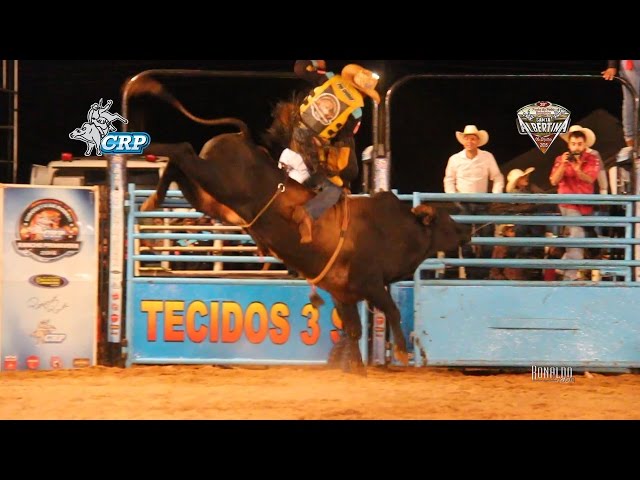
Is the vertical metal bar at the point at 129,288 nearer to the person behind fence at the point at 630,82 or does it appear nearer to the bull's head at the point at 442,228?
the bull's head at the point at 442,228

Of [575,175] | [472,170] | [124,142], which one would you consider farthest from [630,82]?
[124,142]

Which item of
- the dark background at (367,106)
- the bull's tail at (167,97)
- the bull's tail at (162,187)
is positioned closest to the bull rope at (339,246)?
the bull's tail at (167,97)

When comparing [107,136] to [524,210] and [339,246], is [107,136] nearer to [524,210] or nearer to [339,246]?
[339,246]

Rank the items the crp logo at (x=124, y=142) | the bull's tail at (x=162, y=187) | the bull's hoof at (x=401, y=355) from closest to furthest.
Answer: the bull's tail at (x=162, y=187), the bull's hoof at (x=401, y=355), the crp logo at (x=124, y=142)

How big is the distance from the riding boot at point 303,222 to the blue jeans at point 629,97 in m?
2.88

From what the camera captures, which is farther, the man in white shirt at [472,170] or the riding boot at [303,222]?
the man in white shirt at [472,170]

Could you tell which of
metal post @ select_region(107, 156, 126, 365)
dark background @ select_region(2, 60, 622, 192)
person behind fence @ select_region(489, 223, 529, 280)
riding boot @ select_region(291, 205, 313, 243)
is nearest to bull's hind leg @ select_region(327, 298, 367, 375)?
riding boot @ select_region(291, 205, 313, 243)

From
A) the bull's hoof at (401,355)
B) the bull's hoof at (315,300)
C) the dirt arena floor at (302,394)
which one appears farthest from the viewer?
the bull's hoof at (315,300)

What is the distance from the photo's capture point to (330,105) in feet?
21.2

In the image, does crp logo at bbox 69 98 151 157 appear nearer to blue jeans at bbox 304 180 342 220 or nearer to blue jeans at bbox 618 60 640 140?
blue jeans at bbox 304 180 342 220

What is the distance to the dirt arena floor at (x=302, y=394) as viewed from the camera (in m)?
5.75

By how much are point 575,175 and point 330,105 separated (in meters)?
2.38

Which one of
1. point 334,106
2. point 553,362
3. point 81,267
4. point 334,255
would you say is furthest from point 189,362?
point 553,362

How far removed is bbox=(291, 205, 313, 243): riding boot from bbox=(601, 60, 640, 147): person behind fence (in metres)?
2.79
